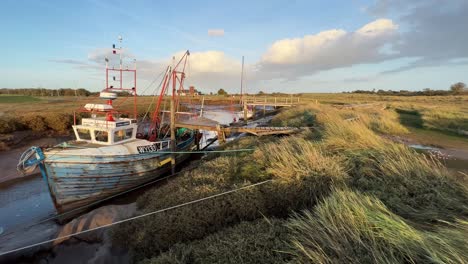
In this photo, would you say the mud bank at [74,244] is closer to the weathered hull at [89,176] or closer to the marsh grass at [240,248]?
the weathered hull at [89,176]

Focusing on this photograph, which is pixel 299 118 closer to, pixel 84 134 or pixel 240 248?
pixel 84 134

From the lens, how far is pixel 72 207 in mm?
10320

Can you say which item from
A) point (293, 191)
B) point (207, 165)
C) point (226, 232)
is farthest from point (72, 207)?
point (293, 191)

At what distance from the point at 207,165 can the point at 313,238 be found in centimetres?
625

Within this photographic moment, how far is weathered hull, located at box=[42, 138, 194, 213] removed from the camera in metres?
9.69

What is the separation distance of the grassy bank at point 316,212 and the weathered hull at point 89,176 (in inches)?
126

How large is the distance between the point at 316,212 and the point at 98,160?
30.2 feet

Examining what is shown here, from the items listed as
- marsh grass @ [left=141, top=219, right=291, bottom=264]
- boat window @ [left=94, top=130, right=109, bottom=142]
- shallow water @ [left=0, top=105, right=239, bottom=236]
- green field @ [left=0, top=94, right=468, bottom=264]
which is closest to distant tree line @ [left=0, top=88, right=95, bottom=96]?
shallow water @ [left=0, top=105, right=239, bottom=236]

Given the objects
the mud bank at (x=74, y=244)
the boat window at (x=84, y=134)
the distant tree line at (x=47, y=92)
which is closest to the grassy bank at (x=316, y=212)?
the mud bank at (x=74, y=244)

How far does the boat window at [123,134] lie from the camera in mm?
11875

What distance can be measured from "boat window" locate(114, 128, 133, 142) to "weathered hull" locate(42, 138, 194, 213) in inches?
49.8

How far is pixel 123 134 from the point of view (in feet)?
40.3

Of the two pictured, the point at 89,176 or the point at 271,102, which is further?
the point at 271,102

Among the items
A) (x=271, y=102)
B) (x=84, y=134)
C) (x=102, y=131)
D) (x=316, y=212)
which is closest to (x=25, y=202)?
(x=84, y=134)
